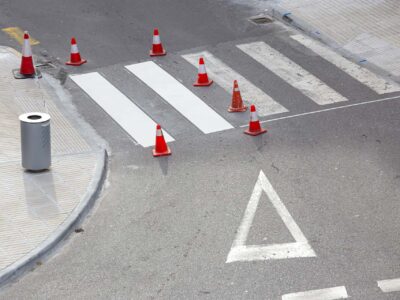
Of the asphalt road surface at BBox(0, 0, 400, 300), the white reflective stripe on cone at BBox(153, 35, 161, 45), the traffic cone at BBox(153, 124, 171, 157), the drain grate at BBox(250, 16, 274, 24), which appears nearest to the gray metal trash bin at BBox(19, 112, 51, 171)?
the asphalt road surface at BBox(0, 0, 400, 300)

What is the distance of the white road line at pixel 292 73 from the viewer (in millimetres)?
16422

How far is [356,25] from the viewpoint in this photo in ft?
Answer: 64.0

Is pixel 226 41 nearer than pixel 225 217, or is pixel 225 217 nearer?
A: pixel 225 217

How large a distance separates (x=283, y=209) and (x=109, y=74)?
5865mm

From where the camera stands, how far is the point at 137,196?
42.9 feet

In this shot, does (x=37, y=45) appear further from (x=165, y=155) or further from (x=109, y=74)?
(x=165, y=155)

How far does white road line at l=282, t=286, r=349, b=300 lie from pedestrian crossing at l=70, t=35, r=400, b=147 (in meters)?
4.70

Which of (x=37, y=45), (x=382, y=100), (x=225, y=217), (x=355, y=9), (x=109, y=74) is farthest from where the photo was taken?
(x=355, y=9)

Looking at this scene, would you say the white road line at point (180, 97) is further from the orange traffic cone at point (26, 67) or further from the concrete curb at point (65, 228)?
the concrete curb at point (65, 228)

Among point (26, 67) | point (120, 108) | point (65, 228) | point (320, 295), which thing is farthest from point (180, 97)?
point (320, 295)

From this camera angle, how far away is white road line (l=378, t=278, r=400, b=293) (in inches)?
423

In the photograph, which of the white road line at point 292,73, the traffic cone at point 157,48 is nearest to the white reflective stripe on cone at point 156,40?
the traffic cone at point 157,48

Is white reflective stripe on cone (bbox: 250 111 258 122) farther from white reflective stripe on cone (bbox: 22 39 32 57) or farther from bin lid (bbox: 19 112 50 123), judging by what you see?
white reflective stripe on cone (bbox: 22 39 32 57)

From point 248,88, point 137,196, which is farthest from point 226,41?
point 137,196
